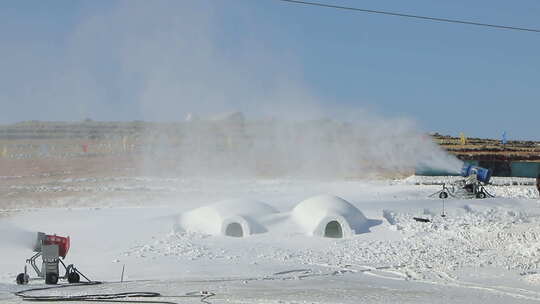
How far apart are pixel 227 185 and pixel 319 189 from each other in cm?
882

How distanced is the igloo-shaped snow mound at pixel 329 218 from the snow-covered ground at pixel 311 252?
32 centimetres

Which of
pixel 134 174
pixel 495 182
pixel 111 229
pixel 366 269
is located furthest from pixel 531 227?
pixel 134 174

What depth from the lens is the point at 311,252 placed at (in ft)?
112

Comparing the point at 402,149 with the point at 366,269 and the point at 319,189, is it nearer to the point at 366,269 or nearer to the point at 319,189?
the point at 319,189

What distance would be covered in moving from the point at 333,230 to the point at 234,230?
15.2 ft

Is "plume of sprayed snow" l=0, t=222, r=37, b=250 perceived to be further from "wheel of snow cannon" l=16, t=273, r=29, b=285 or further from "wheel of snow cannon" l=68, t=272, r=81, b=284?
"wheel of snow cannon" l=68, t=272, r=81, b=284

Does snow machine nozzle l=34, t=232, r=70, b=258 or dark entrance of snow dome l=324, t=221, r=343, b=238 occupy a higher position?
dark entrance of snow dome l=324, t=221, r=343, b=238

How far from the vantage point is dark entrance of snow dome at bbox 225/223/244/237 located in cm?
3784

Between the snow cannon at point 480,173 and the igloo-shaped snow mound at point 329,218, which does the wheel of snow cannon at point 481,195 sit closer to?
the snow cannon at point 480,173

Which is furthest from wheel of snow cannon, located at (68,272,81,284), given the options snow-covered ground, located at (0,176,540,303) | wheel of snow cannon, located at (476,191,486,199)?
wheel of snow cannon, located at (476,191,486,199)

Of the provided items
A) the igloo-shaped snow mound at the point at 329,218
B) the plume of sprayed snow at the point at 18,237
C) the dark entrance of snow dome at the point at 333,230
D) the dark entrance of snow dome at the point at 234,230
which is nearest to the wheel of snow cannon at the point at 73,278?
the plume of sprayed snow at the point at 18,237

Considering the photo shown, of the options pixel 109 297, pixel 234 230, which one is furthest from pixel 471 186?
pixel 109 297

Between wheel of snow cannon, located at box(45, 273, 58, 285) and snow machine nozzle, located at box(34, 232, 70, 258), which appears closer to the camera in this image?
wheel of snow cannon, located at box(45, 273, 58, 285)

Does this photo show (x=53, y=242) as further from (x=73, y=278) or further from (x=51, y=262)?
(x=73, y=278)
